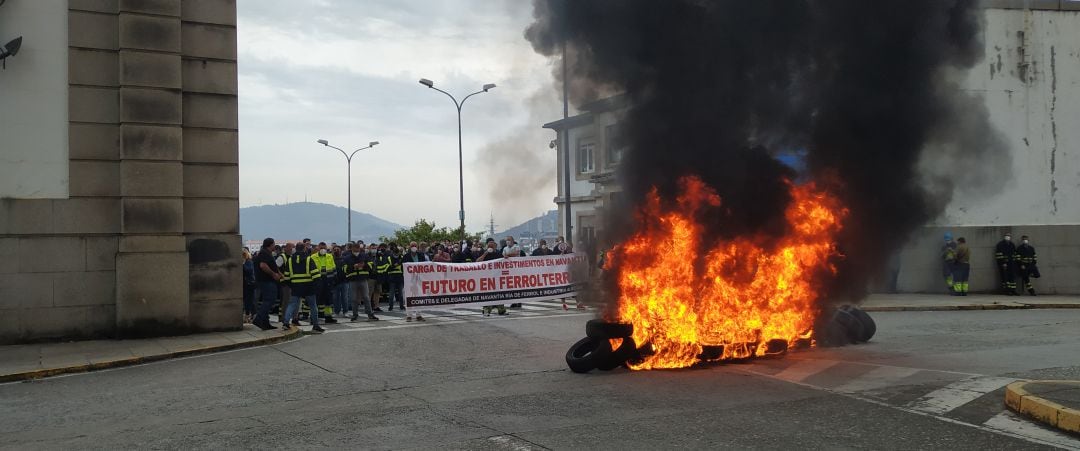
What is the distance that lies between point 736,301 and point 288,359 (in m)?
5.96

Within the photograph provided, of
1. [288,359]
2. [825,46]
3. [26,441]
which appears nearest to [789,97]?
[825,46]

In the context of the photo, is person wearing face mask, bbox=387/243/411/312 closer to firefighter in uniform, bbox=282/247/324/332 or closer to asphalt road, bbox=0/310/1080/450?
firefighter in uniform, bbox=282/247/324/332

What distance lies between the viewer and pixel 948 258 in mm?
21297

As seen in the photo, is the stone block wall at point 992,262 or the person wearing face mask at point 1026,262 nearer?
the person wearing face mask at point 1026,262

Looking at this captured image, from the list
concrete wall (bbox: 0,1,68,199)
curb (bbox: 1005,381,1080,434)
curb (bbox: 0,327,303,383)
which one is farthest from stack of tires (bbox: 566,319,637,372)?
concrete wall (bbox: 0,1,68,199)

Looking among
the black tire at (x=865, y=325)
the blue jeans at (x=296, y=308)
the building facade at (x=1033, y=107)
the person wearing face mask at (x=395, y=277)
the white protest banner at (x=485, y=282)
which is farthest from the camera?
the building facade at (x=1033, y=107)

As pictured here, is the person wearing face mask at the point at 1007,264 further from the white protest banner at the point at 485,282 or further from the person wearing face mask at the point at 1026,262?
the white protest banner at the point at 485,282

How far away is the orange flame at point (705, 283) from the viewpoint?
380 inches

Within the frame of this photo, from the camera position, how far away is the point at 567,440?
20.4 feet

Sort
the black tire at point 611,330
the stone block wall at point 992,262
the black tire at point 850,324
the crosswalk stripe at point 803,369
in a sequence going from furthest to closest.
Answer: the stone block wall at point 992,262 → the black tire at point 850,324 → the black tire at point 611,330 → the crosswalk stripe at point 803,369

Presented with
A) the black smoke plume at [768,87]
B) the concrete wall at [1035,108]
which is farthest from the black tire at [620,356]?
the concrete wall at [1035,108]

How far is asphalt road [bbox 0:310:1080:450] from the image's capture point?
6.34 m

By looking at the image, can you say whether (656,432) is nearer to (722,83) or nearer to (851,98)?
(722,83)

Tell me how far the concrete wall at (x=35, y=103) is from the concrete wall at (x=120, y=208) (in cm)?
15
